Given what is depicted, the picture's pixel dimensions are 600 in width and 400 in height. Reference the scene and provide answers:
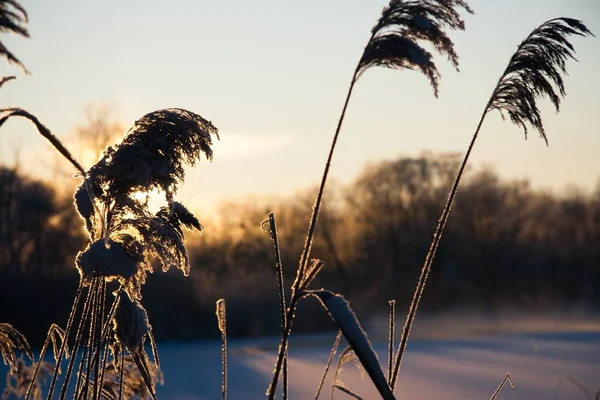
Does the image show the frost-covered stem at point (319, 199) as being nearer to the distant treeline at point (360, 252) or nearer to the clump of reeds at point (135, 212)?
the clump of reeds at point (135, 212)

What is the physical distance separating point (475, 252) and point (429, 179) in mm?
3910

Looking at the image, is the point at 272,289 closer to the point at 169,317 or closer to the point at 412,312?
the point at 169,317

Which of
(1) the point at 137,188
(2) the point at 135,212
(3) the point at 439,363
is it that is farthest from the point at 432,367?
(1) the point at 137,188

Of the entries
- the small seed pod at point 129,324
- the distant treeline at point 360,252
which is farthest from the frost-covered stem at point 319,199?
the distant treeline at point 360,252

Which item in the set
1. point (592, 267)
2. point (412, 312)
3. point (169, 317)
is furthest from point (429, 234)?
point (412, 312)

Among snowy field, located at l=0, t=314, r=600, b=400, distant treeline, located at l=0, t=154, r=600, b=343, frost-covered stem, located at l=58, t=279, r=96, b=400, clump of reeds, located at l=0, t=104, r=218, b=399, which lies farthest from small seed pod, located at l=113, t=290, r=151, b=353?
distant treeline, located at l=0, t=154, r=600, b=343

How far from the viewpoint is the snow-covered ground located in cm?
1060

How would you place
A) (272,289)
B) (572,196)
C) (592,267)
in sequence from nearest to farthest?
(272,289), (592,267), (572,196)

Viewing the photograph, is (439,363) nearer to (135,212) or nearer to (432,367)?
(432,367)

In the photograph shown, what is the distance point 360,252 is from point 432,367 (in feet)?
62.1

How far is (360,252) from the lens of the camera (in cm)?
3300

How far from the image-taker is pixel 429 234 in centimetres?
3388

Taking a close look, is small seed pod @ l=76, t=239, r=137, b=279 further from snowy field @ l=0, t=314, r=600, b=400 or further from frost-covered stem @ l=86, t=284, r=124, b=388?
snowy field @ l=0, t=314, r=600, b=400

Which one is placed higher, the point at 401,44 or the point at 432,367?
the point at 401,44
